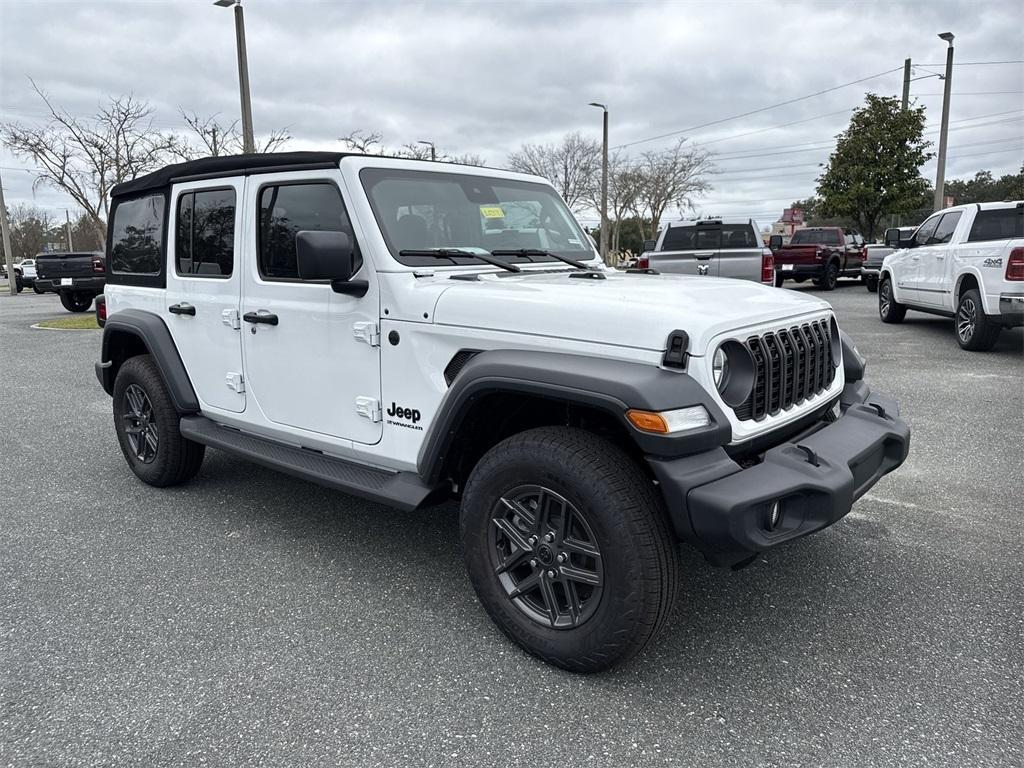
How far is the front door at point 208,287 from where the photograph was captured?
12.9 feet

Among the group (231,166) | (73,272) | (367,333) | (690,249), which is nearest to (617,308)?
(367,333)

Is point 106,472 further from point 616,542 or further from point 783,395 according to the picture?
point 783,395

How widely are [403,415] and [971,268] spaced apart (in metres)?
8.67

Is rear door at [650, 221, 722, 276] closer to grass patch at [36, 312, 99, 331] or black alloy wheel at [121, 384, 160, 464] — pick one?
black alloy wheel at [121, 384, 160, 464]

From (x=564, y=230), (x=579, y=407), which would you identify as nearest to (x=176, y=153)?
(x=564, y=230)

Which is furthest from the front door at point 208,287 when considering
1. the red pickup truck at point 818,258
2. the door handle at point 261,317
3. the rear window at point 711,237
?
the red pickup truck at point 818,258

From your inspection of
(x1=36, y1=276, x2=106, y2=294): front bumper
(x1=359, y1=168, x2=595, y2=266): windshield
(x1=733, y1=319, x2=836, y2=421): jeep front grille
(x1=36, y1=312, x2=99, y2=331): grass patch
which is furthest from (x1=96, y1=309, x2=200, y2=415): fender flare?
(x1=36, y1=276, x2=106, y2=294): front bumper

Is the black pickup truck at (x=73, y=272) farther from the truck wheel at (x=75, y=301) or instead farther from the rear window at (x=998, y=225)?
the rear window at (x=998, y=225)

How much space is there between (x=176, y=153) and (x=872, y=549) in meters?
22.7

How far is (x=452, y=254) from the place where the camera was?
3414 mm

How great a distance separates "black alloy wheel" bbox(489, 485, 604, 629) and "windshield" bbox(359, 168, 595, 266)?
120cm

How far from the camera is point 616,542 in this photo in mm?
2434

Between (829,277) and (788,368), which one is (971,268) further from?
(829,277)

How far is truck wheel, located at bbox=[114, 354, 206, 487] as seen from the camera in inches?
176
